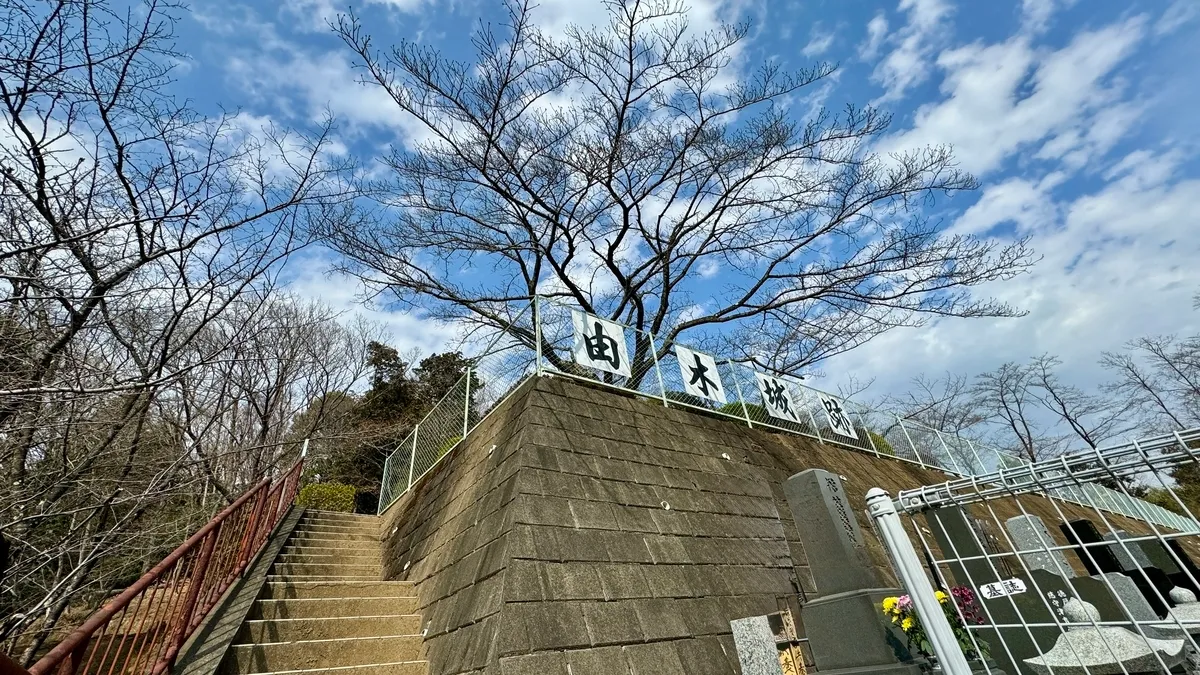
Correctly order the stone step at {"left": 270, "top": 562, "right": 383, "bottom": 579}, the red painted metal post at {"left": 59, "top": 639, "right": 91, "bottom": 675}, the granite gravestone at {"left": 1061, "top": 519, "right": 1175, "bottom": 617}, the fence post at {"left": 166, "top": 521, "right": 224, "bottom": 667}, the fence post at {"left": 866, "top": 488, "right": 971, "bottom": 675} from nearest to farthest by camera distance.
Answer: the fence post at {"left": 866, "top": 488, "right": 971, "bottom": 675}, the red painted metal post at {"left": 59, "top": 639, "right": 91, "bottom": 675}, the fence post at {"left": 166, "top": 521, "right": 224, "bottom": 667}, the granite gravestone at {"left": 1061, "top": 519, "right": 1175, "bottom": 617}, the stone step at {"left": 270, "top": 562, "right": 383, "bottom": 579}

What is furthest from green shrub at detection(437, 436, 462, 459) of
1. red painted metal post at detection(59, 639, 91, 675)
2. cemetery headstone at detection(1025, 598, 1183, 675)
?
cemetery headstone at detection(1025, 598, 1183, 675)

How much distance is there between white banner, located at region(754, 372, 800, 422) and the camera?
30.1 feet

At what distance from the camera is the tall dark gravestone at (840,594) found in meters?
3.92

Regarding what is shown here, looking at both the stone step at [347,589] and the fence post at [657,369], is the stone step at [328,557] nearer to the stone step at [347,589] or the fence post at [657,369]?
the stone step at [347,589]

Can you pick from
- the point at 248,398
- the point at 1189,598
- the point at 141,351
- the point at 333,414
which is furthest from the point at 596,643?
the point at 333,414

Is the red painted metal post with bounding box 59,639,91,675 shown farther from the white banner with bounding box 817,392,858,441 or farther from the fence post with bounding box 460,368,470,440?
the white banner with bounding box 817,392,858,441

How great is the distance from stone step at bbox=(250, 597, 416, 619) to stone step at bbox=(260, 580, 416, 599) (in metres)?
0.17

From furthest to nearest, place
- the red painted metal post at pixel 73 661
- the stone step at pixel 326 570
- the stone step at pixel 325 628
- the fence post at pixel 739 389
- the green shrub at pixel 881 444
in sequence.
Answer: the green shrub at pixel 881 444
the fence post at pixel 739 389
the stone step at pixel 326 570
the stone step at pixel 325 628
the red painted metal post at pixel 73 661

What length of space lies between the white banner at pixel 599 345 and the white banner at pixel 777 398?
3167mm

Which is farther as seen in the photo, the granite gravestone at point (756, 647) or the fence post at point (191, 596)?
the granite gravestone at point (756, 647)

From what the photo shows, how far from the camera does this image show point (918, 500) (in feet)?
7.99

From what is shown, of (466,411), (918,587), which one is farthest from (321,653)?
(918,587)

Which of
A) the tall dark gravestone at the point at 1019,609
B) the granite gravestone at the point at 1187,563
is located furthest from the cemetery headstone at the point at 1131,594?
the granite gravestone at the point at 1187,563

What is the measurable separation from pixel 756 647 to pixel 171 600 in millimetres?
4214
